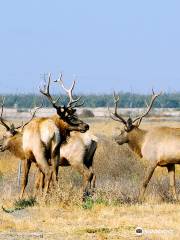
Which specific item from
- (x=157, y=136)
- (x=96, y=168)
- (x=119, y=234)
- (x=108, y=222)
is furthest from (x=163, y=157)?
(x=96, y=168)

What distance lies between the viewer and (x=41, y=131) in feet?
67.6

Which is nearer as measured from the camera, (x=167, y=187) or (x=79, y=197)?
(x=79, y=197)

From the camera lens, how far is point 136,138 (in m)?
23.1

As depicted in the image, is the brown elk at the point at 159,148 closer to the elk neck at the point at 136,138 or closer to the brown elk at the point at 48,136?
the elk neck at the point at 136,138

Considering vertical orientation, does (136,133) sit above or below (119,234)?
above

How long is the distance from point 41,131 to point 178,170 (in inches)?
498

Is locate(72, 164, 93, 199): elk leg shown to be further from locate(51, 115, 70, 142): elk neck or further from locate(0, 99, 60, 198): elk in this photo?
locate(0, 99, 60, 198): elk

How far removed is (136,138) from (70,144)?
1911 mm

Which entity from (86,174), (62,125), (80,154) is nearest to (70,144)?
(80,154)

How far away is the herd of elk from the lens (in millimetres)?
20672

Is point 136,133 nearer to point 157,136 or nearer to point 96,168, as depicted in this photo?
point 157,136

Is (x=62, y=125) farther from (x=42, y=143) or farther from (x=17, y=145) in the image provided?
(x=17, y=145)

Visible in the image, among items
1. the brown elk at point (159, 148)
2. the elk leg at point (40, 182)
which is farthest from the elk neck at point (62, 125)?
the brown elk at point (159, 148)

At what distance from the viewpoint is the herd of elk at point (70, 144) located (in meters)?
20.7
